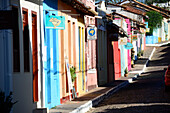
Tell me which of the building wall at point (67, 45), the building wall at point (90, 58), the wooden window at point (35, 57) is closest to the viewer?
the wooden window at point (35, 57)

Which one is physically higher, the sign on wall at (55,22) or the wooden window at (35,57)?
the sign on wall at (55,22)

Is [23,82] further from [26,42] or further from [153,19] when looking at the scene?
[153,19]

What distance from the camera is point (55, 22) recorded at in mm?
15023

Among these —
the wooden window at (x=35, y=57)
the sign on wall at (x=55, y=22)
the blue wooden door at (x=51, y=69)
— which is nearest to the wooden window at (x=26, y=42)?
the wooden window at (x=35, y=57)

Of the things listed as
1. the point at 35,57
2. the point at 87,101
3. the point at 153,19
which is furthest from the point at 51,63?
the point at 153,19

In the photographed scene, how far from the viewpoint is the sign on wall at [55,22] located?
14909 millimetres

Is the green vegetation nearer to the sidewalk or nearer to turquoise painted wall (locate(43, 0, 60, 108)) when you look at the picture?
the sidewalk

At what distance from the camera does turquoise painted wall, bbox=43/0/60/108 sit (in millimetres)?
15531

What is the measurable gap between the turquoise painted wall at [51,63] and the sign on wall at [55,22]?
20 cm

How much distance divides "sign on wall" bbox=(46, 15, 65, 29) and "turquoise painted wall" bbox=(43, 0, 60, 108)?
203 mm

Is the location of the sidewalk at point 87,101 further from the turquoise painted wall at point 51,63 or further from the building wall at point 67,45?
the building wall at point 67,45

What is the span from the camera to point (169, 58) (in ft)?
196

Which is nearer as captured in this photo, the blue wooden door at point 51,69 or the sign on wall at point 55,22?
the sign on wall at point 55,22

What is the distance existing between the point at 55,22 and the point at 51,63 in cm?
180
